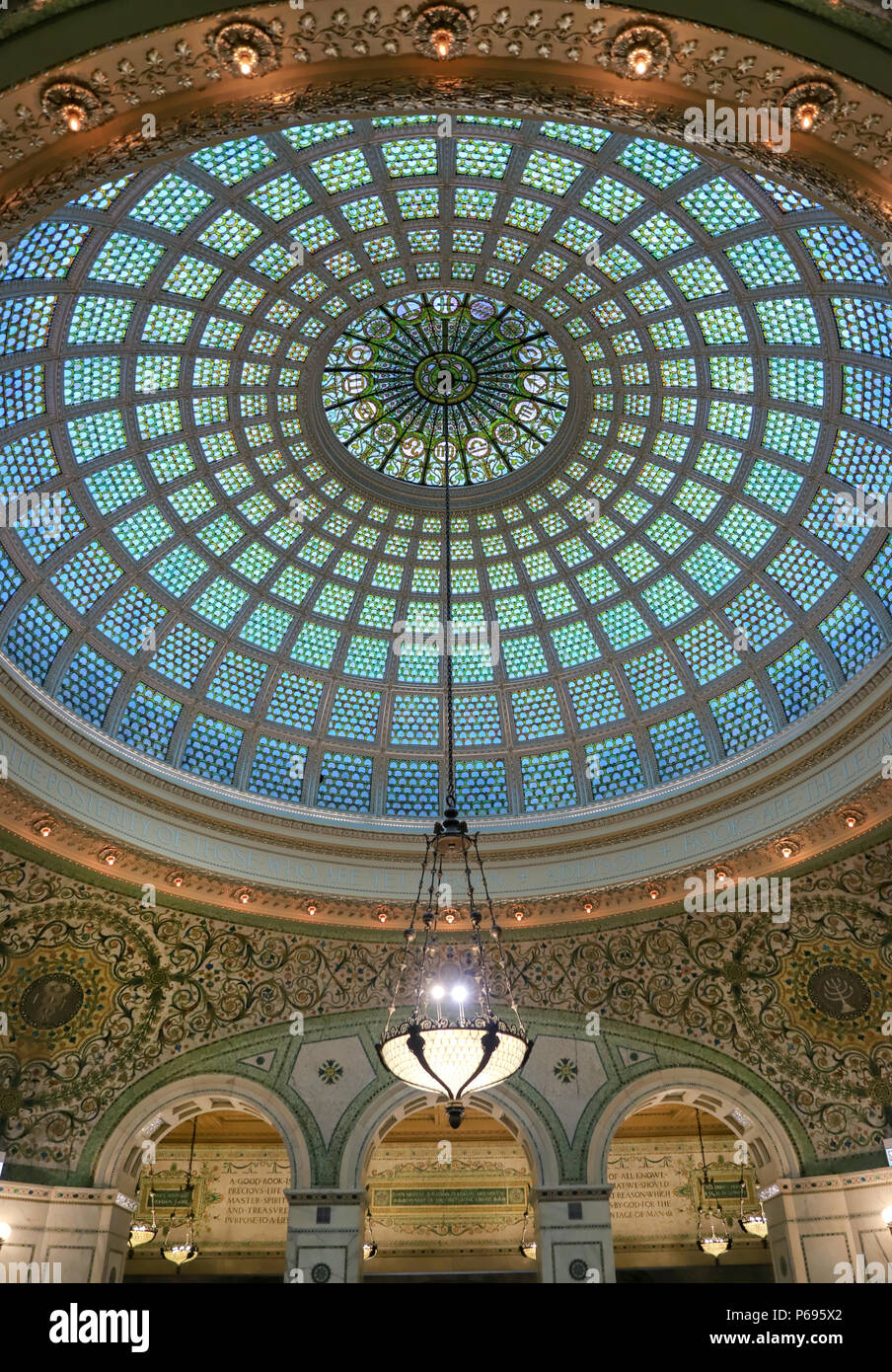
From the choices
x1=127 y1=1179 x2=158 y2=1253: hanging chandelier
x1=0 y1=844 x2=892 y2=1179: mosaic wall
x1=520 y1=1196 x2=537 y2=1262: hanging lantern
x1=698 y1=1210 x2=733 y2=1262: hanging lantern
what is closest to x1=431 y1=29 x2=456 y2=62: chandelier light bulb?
x1=0 y1=844 x2=892 y2=1179: mosaic wall

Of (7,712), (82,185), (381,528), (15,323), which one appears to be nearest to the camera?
(82,185)

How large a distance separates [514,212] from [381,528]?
5.08m

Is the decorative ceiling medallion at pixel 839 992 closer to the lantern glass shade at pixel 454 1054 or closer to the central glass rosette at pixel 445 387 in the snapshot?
the lantern glass shade at pixel 454 1054

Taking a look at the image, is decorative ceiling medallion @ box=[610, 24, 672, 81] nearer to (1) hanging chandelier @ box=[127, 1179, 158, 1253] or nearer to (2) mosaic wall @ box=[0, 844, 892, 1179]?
(2) mosaic wall @ box=[0, 844, 892, 1179]

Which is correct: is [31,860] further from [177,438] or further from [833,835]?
[833,835]

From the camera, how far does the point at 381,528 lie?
15438 mm

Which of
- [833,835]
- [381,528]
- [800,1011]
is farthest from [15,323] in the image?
[800,1011]

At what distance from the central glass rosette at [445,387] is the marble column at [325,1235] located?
10.6 metres

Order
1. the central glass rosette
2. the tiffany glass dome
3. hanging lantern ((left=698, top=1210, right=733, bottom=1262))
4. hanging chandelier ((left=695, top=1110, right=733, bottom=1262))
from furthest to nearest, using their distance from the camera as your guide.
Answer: hanging chandelier ((left=695, top=1110, right=733, bottom=1262)) < hanging lantern ((left=698, top=1210, right=733, bottom=1262)) < the central glass rosette < the tiffany glass dome

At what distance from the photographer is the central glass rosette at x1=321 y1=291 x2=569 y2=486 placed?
43.8 feet

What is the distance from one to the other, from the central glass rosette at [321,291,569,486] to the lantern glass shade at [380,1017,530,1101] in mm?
8718

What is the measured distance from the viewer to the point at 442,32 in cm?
545

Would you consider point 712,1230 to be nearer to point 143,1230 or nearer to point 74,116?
point 143,1230

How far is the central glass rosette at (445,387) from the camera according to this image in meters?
13.4
